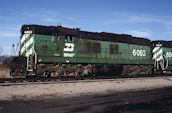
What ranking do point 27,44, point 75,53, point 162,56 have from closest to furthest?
point 27,44 < point 75,53 < point 162,56

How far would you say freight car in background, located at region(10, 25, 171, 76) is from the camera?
13969 millimetres

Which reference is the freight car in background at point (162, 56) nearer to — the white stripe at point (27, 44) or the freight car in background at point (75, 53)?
the freight car in background at point (75, 53)

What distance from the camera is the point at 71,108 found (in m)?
6.10

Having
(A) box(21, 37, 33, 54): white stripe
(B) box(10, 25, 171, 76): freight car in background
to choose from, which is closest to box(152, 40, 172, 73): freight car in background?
(B) box(10, 25, 171, 76): freight car in background

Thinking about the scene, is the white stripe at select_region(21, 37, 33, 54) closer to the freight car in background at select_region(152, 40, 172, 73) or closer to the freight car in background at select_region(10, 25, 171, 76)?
the freight car in background at select_region(10, 25, 171, 76)

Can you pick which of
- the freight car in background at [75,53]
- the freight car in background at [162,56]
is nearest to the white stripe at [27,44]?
the freight car in background at [75,53]

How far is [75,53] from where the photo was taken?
1614cm

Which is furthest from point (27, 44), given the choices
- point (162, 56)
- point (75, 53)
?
point (162, 56)

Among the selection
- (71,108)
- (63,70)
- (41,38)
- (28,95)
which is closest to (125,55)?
(63,70)

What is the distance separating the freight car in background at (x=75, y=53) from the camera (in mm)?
13969

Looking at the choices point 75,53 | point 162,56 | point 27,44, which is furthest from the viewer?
point 162,56

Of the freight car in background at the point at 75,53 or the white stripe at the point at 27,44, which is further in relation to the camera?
the white stripe at the point at 27,44

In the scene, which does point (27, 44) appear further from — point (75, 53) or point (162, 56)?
point (162, 56)

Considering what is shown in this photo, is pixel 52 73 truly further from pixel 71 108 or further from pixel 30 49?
pixel 71 108
